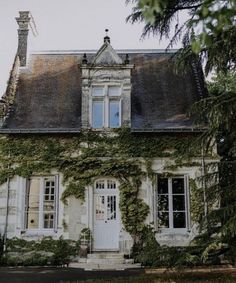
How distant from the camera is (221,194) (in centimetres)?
785

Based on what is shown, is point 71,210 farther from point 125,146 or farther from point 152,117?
point 152,117

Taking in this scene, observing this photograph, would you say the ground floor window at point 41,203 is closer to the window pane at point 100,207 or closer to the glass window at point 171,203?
the window pane at point 100,207

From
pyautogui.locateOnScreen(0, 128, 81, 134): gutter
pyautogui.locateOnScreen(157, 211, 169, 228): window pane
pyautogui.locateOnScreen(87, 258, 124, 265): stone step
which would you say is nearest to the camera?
pyautogui.locateOnScreen(87, 258, 124, 265): stone step

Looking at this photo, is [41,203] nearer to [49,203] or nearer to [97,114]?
[49,203]

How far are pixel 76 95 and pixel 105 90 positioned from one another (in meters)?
1.66

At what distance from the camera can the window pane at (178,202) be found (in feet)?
46.4

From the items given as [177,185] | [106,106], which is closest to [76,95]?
[106,106]

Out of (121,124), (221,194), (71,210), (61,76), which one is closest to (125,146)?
(121,124)

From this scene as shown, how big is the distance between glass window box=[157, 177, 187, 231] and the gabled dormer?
279cm

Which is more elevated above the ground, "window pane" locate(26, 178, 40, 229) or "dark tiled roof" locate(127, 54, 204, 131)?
"dark tiled roof" locate(127, 54, 204, 131)

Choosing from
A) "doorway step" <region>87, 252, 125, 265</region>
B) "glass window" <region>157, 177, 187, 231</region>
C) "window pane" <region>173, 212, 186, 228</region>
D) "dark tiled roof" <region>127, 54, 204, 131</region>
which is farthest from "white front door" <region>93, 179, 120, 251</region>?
"dark tiled roof" <region>127, 54, 204, 131</region>

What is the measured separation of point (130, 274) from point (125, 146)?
16.3 ft

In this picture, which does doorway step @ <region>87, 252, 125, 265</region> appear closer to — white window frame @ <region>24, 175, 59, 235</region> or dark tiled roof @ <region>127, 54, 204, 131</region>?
white window frame @ <region>24, 175, 59, 235</region>

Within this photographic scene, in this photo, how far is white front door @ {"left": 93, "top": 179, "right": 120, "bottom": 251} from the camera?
13.8 m
